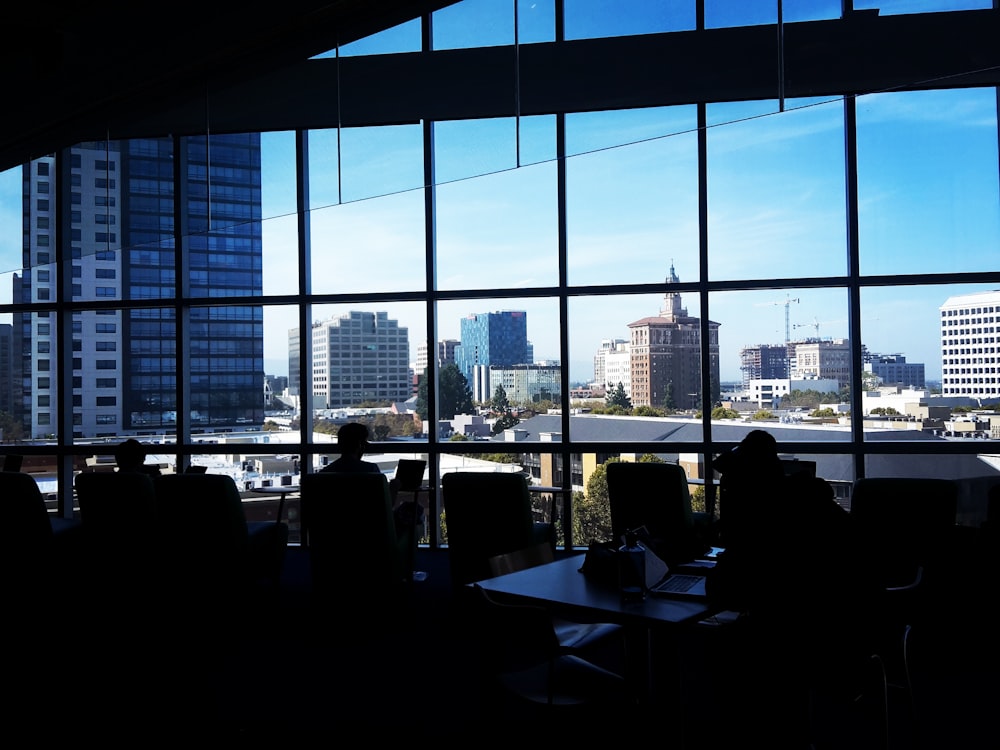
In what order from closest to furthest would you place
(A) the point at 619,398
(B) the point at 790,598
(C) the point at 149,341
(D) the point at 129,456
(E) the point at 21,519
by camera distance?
(B) the point at 790,598, (E) the point at 21,519, (D) the point at 129,456, (A) the point at 619,398, (C) the point at 149,341

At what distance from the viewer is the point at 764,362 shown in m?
7.09

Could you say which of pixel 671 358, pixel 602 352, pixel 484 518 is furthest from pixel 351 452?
pixel 671 358

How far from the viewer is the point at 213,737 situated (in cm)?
331

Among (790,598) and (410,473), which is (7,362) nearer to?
(410,473)

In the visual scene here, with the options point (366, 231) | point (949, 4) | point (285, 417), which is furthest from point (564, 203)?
point (949, 4)

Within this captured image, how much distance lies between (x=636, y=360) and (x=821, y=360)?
65.7 inches

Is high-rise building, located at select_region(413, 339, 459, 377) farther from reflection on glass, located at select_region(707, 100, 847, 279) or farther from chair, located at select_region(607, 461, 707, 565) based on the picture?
chair, located at select_region(607, 461, 707, 565)

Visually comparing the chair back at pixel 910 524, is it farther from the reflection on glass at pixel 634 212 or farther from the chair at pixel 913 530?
the reflection on glass at pixel 634 212

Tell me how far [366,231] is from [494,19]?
3629 millimetres

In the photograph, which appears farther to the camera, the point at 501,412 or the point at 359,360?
the point at 359,360

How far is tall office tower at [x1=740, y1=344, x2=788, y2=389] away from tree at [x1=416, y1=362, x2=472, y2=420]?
2658 mm

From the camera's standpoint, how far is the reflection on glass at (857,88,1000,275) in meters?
6.71

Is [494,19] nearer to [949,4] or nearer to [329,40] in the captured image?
[329,40]

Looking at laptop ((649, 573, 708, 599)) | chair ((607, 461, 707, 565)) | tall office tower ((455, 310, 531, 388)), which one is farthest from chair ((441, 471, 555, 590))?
tall office tower ((455, 310, 531, 388))
